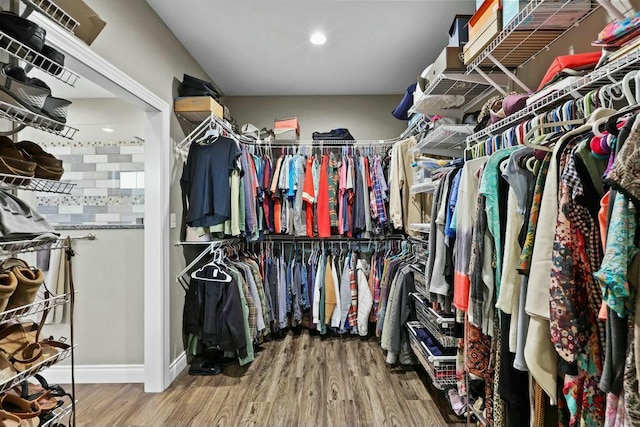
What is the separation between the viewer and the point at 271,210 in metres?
3.20

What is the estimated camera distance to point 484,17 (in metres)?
1.52

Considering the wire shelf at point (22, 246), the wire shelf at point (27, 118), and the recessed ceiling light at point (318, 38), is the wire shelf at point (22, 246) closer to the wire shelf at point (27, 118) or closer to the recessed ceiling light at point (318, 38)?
the wire shelf at point (27, 118)

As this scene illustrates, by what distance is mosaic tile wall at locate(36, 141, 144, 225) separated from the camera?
100 inches

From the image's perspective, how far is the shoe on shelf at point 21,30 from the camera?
0.95m

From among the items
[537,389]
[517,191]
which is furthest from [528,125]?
[537,389]

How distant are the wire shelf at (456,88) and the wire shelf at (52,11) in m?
1.75

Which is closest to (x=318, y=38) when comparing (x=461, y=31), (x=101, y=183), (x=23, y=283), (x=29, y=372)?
(x=461, y=31)

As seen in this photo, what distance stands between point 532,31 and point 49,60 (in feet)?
6.33

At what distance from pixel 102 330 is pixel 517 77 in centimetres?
336

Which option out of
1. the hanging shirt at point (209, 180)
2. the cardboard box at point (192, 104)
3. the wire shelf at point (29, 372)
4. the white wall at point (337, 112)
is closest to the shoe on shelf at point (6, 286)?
the wire shelf at point (29, 372)

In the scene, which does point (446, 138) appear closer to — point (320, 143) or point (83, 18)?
point (320, 143)

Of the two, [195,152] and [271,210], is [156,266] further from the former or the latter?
[271,210]

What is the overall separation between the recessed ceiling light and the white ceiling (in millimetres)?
46

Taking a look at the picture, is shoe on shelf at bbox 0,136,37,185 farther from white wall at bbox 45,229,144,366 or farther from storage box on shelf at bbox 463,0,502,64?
storage box on shelf at bbox 463,0,502,64
